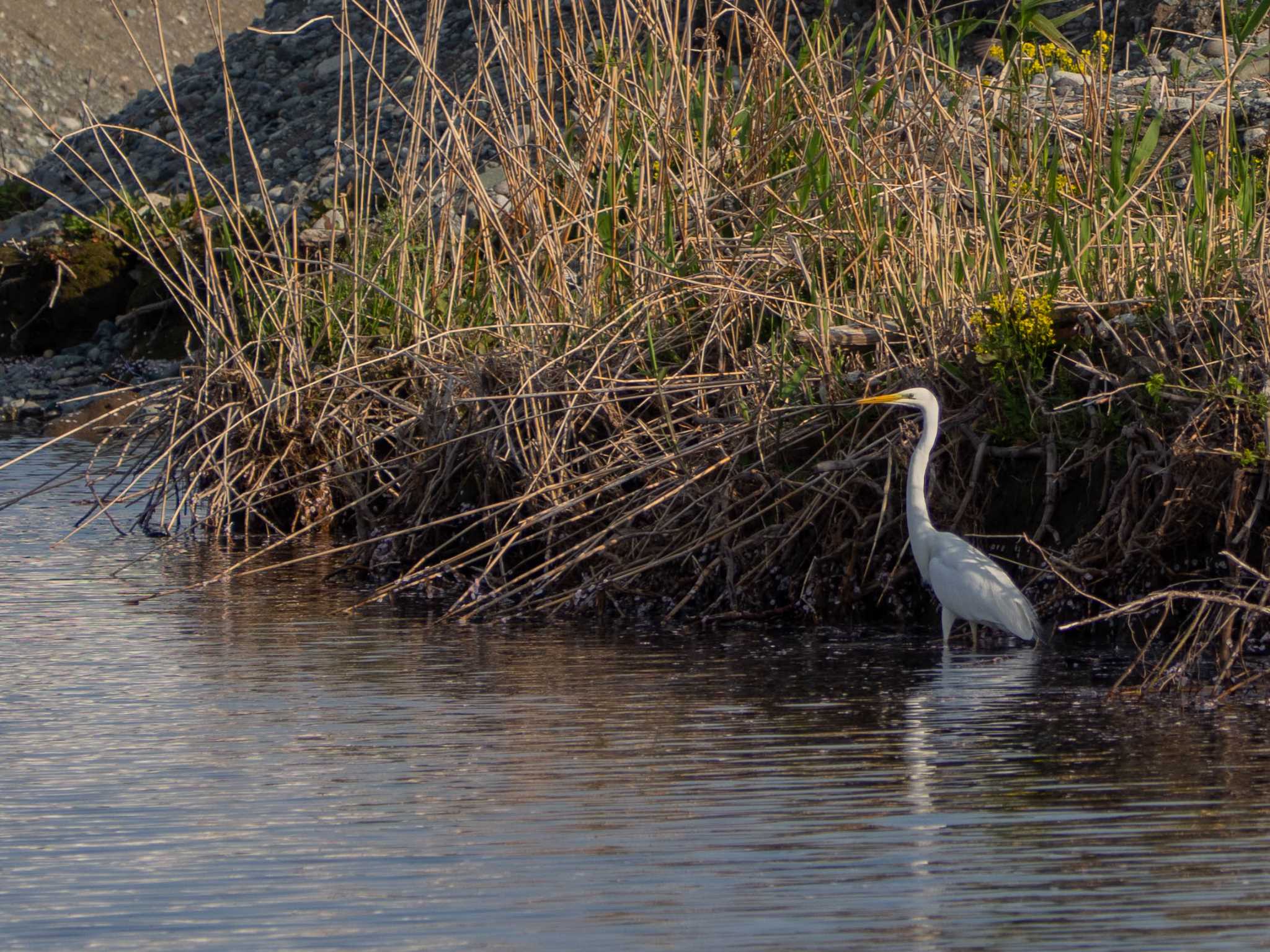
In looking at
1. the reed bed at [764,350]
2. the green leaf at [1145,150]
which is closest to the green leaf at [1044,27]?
the reed bed at [764,350]

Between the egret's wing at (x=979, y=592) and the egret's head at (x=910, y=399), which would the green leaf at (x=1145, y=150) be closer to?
the egret's head at (x=910, y=399)

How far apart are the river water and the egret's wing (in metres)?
0.13

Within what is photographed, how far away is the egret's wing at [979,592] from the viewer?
648 cm

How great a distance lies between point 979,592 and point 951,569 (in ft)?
0.40

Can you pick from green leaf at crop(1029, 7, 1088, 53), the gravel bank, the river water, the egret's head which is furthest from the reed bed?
the gravel bank

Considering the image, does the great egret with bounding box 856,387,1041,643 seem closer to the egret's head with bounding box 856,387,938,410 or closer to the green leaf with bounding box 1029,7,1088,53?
the egret's head with bounding box 856,387,938,410

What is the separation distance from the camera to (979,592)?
648 cm

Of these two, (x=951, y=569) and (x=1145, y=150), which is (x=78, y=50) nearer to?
(x=1145, y=150)

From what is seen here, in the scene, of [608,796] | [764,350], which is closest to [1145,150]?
[764,350]

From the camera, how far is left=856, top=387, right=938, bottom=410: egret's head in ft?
22.2

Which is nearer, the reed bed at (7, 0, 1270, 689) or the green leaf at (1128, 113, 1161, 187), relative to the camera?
the reed bed at (7, 0, 1270, 689)

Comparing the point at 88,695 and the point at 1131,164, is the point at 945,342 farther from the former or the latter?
the point at 88,695

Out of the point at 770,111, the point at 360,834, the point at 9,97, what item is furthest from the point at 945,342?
the point at 9,97

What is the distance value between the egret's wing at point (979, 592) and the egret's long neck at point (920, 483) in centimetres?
14
